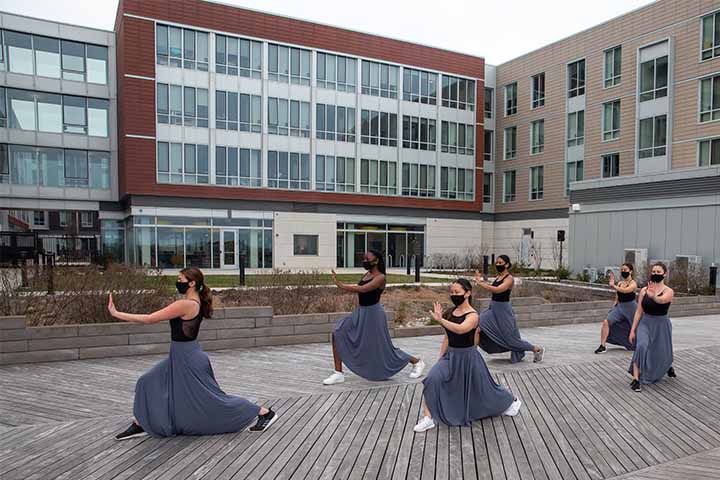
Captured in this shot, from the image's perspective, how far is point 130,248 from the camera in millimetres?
33625

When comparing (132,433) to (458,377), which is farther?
(458,377)

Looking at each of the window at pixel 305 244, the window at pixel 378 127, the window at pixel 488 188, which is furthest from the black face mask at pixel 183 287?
the window at pixel 488 188

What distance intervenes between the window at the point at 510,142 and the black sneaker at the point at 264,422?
4040cm

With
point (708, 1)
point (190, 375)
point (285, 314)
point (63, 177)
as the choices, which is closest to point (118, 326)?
point (285, 314)

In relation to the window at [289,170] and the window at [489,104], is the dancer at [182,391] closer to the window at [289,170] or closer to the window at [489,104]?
the window at [289,170]

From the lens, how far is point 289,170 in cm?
3550

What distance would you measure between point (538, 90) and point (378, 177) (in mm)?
14580

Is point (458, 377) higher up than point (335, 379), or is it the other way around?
point (458, 377)

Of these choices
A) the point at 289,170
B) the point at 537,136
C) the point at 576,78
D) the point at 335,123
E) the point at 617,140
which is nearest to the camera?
the point at 617,140

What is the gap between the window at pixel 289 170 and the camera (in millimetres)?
34969

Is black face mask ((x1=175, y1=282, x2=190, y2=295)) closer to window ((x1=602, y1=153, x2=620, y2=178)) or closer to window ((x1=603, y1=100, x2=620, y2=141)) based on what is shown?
window ((x1=602, y1=153, x2=620, y2=178))

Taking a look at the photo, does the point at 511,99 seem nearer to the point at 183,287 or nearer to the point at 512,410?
the point at 512,410

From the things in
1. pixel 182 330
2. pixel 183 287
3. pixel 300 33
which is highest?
pixel 300 33

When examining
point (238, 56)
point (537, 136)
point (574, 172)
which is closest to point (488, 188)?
point (537, 136)
